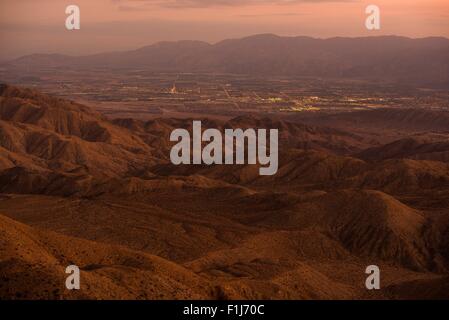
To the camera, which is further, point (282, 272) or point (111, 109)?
point (111, 109)

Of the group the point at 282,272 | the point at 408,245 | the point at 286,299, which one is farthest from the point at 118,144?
the point at 286,299

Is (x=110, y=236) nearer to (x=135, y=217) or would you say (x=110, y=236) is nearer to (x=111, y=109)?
(x=135, y=217)

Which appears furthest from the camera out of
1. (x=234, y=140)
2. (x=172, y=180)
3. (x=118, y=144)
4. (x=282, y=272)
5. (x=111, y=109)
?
(x=111, y=109)

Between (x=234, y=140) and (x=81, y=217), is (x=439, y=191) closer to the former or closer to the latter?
(x=81, y=217)

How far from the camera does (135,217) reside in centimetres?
5412

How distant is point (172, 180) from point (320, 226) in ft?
67.3

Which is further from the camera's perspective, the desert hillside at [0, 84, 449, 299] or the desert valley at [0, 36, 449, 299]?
the desert valley at [0, 36, 449, 299]

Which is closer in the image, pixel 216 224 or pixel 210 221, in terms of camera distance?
pixel 216 224

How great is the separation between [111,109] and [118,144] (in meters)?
71.1

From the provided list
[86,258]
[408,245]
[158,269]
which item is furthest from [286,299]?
[408,245]

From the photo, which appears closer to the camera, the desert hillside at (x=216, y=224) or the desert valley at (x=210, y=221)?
the desert hillside at (x=216, y=224)

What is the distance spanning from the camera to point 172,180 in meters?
67.9

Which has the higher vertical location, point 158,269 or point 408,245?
point 158,269

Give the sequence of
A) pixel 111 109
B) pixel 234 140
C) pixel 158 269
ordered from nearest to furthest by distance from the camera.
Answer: pixel 158 269, pixel 234 140, pixel 111 109
